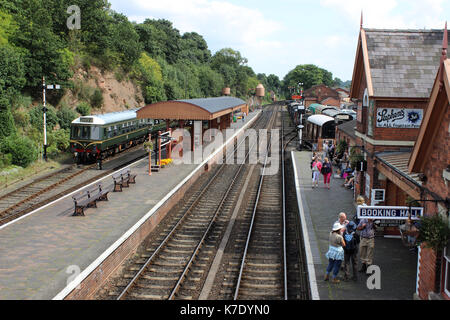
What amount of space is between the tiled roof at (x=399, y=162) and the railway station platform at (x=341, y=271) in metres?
2.50

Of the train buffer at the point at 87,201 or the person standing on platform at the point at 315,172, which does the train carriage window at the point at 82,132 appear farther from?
the person standing on platform at the point at 315,172

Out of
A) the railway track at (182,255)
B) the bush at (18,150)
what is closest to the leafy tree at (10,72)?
the bush at (18,150)

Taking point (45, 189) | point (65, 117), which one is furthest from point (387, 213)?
point (65, 117)

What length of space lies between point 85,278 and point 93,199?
22.9 ft

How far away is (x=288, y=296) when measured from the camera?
1055cm

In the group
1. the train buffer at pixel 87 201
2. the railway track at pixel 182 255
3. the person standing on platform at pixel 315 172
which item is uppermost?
the person standing on platform at pixel 315 172

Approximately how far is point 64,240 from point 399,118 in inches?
450

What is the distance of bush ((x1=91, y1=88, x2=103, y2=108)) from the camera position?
40.4 meters

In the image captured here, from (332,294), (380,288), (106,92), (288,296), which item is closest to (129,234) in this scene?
(288,296)

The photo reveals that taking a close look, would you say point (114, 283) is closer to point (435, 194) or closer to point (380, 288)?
point (380, 288)

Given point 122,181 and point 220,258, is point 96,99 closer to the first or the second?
point 122,181

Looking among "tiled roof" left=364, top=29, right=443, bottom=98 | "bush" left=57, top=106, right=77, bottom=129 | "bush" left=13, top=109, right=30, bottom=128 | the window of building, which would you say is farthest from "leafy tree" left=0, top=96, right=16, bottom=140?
the window of building

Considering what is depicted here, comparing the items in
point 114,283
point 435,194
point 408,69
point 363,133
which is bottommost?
point 114,283

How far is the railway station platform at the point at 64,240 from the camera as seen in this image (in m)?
9.97
